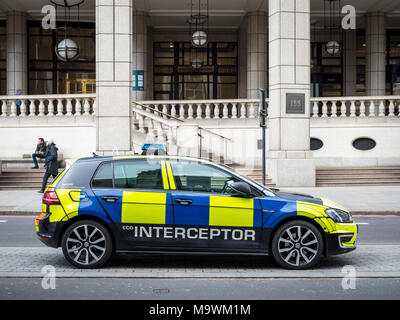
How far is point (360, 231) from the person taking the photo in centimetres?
1040

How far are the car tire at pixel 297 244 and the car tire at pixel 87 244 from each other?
2112mm

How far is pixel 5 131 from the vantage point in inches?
828

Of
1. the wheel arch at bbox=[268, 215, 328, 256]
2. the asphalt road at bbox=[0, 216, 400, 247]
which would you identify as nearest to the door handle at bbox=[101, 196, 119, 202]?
the wheel arch at bbox=[268, 215, 328, 256]

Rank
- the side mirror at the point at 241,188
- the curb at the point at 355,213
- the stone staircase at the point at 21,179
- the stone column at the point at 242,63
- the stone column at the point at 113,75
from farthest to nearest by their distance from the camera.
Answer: the stone column at the point at 242,63, the stone staircase at the point at 21,179, the stone column at the point at 113,75, the curb at the point at 355,213, the side mirror at the point at 241,188

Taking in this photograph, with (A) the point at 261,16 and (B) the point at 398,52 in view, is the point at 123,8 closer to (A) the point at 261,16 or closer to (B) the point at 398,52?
(A) the point at 261,16

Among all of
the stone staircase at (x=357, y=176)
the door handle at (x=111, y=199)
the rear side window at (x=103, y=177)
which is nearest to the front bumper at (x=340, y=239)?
the door handle at (x=111, y=199)

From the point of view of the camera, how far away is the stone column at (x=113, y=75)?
17422 mm

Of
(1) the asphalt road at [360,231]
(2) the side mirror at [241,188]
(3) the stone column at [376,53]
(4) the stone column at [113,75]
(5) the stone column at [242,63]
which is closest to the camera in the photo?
(2) the side mirror at [241,188]

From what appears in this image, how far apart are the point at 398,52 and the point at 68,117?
19.5 metres

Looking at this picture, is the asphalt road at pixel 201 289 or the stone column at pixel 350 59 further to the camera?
the stone column at pixel 350 59

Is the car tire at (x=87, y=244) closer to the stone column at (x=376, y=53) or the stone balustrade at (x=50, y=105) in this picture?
the stone balustrade at (x=50, y=105)

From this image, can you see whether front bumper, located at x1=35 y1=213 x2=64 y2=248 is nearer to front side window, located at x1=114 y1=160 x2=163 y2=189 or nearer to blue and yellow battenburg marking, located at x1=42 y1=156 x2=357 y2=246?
blue and yellow battenburg marking, located at x1=42 y1=156 x2=357 y2=246

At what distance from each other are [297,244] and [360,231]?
414cm

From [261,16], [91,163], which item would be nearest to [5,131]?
[261,16]
